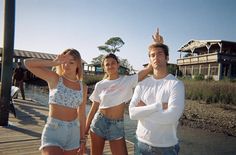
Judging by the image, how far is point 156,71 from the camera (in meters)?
2.72

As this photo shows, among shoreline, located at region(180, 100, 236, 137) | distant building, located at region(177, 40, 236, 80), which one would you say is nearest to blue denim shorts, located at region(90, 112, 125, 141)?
shoreline, located at region(180, 100, 236, 137)

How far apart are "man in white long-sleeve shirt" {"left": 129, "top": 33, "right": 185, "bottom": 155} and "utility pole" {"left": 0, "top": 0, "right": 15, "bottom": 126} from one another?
4.77 metres

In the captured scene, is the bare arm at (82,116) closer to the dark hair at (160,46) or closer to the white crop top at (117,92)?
the white crop top at (117,92)

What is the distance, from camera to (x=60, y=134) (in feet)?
8.94

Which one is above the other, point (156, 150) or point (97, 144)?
point (156, 150)

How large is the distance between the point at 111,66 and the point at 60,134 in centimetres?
122

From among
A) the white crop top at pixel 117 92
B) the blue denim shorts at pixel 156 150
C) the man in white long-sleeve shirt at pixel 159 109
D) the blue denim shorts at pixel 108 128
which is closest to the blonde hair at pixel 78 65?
the white crop top at pixel 117 92

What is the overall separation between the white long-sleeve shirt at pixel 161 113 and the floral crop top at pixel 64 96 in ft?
2.24

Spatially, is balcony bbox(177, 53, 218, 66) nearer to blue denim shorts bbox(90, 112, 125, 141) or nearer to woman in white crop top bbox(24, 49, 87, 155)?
blue denim shorts bbox(90, 112, 125, 141)

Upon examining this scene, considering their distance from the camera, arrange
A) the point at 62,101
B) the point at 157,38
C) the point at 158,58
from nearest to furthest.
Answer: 1. the point at 158,58
2. the point at 62,101
3. the point at 157,38

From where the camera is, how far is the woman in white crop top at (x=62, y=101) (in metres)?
2.71

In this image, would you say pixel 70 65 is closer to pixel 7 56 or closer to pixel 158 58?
pixel 158 58

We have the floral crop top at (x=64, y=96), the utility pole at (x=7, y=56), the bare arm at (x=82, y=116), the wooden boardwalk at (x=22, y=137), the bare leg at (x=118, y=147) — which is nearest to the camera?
the floral crop top at (x=64, y=96)

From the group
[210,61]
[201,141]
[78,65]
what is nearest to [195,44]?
[210,61]
